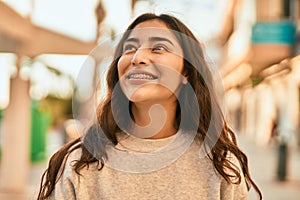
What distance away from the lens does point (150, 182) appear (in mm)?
1510

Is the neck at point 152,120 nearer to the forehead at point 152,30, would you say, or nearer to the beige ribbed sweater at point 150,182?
the beige ribbed sweater at point 150,182

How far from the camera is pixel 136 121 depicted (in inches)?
63.4

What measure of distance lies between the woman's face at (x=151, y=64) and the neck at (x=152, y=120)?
1.0 inches

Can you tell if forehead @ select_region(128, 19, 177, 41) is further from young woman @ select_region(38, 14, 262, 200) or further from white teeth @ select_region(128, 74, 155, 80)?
white teeth @ select_region(128, 74, 155, 80)

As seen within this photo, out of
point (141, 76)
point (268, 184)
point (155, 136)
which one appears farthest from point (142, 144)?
point (268, 184)

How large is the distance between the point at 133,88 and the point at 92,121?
203 millimetres

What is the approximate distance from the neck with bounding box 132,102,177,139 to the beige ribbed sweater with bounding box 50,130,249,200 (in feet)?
0.15

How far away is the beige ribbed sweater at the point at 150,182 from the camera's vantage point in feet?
4.91

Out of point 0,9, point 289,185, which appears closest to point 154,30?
point 0,9

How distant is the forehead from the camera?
1586 millimetres

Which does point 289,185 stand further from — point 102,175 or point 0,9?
point 102,175

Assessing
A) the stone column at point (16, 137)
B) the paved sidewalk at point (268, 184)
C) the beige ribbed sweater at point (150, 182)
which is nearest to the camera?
the beige ribbed sweater at point (150, 182)

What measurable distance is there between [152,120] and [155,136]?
0.04m

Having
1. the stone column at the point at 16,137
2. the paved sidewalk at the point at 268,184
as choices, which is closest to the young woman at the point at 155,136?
the paved sidewalk at the point at 268,184
